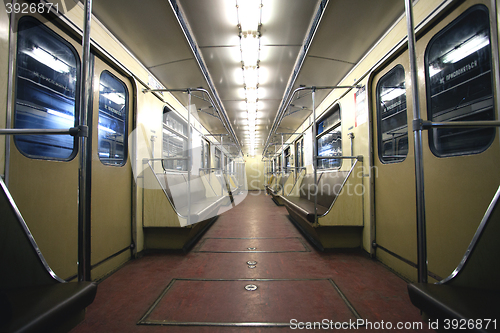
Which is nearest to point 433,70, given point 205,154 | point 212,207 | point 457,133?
point 457,133

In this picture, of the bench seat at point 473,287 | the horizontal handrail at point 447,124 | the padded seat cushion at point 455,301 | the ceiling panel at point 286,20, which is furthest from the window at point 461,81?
the ceiling panel at point 286,20

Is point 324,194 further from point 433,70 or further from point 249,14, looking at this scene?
point 249,14

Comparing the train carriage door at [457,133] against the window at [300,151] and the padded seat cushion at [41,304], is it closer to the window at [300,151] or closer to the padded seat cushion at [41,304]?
the padded seat cushion at [41,304]

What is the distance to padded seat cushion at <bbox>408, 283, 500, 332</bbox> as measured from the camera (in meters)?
0.84

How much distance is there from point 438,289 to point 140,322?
189 centimetres

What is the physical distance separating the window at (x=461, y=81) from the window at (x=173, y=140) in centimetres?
377

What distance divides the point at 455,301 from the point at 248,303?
139cm

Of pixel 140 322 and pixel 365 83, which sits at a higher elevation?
pixel 365 83

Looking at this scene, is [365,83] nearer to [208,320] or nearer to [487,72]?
[487,72]

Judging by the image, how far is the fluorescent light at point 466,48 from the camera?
5.19ft

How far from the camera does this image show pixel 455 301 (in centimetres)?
92

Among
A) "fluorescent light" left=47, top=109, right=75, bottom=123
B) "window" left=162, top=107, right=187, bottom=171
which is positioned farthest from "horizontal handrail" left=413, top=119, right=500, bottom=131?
"window" left=162, top=107, right=187, bottom=171

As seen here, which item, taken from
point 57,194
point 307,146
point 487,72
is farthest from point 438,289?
point 307,146

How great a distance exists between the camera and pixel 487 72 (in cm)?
155
